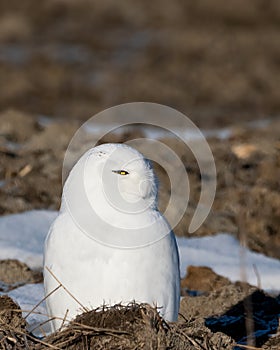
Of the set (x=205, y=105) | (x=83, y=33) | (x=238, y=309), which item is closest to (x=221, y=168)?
(x=238, y=309)

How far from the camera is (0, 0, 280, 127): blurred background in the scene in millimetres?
19016

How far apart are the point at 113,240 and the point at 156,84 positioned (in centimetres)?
1689

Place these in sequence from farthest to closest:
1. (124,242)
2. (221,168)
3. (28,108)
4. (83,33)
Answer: (83,33), (28,108), (221,168), (124,242)

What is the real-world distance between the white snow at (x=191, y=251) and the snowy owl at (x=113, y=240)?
1793mm

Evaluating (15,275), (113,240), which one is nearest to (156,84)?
(15,275)

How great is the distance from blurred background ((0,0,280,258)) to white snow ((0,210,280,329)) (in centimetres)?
31

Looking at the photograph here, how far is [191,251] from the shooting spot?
6.80 meters

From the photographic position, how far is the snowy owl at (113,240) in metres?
3.72

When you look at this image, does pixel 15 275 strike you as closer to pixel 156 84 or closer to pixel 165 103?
pixel 165 103

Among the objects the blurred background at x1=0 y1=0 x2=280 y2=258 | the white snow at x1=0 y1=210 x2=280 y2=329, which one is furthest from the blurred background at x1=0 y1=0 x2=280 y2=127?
the white snow at x1=0 y1=210 x2=280 y2=329

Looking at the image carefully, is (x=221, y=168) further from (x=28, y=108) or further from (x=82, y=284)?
(x=28, y=108)

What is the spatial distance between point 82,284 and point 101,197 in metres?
0.37

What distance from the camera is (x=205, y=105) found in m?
18.8

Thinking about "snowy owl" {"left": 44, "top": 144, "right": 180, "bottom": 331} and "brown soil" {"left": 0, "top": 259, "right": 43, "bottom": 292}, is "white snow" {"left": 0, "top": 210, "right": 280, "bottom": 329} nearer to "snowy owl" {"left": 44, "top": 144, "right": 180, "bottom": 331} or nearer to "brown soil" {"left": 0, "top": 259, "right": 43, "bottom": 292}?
"brown soil" {"left": 0, "top": 259, "right": 43, "bottom": 292}
